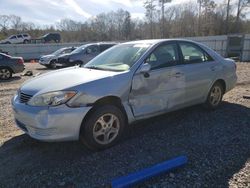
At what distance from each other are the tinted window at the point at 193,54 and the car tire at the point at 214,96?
619 millimetres

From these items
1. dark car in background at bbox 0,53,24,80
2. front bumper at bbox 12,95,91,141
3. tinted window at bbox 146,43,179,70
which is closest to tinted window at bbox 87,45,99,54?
dark car in background at bbox 0,53,24,80

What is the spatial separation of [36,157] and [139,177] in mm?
1592

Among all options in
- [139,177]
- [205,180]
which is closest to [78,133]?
[139,177]

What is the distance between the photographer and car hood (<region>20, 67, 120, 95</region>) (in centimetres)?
378

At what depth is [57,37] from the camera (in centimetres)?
4406

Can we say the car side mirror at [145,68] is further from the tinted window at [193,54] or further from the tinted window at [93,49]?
the tinted window at [93,49]

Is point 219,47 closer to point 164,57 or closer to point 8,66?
point 8,66

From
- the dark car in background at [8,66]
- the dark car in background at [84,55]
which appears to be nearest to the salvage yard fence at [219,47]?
the dark car in background at [84,55]

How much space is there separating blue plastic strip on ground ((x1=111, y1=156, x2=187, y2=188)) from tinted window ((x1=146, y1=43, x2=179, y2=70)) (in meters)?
1.62

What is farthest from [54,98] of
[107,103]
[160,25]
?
[160,25]

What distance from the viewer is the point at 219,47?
23297 millimetres

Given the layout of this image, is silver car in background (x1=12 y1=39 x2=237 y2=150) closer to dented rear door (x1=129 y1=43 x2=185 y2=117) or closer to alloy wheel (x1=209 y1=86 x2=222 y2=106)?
dented rear door (x1=129 y1=43 x2=185 y2=117)

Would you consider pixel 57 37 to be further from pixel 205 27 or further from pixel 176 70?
pixel 176 70

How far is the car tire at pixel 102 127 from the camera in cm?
378
